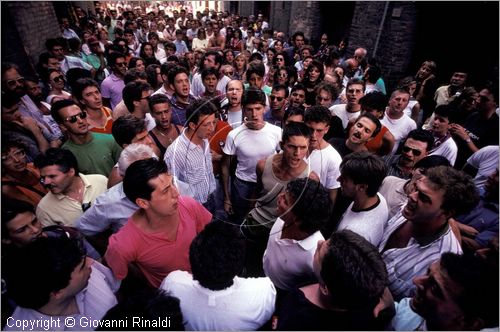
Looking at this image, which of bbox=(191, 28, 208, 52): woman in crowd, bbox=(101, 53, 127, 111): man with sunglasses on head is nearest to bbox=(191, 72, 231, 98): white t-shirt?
bbox=(101, 53, 127, 111): man with sunglasses on head

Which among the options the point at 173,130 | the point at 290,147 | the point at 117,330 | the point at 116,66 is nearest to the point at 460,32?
the point at 290,147

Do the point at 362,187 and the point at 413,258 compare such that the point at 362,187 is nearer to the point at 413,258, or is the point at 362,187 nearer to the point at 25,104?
the point at 413,258

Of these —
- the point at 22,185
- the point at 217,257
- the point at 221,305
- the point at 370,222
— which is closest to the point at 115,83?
the point at 22,185

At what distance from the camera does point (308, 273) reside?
75.0 inches

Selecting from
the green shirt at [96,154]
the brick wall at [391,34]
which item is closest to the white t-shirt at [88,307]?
the green shirt at [96,154]

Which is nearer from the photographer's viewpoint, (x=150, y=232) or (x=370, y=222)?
(x=150, y=232)

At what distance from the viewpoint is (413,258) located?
76.5 inches

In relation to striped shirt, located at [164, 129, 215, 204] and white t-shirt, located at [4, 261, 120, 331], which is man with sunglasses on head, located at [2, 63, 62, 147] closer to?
striped shirt, located at [164, 129, 215, 204]

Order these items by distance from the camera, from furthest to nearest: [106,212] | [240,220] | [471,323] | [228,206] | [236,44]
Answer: [236,44] → [228,206] → [240,220] → [106,212] → [471,323]

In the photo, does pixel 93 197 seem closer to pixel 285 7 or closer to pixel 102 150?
pixel 102 150

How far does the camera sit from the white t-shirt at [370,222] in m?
2.12

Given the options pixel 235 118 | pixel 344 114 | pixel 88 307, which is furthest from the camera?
pixel 344 114

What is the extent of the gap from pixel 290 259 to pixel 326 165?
123 centimetres

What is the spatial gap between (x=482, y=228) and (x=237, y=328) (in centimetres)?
235
